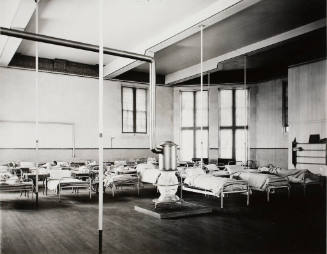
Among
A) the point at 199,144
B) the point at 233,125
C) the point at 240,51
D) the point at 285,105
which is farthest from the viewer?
the point at 199,144

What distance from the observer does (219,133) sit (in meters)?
15.5

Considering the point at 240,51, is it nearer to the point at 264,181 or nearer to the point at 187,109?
the point at 264,181

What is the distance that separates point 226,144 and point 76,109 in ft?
23.1

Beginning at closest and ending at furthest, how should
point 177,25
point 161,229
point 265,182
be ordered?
1. point 161,229
2. point 265,182
3. point 177,25

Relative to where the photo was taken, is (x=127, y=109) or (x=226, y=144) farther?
(x=226, y=144)

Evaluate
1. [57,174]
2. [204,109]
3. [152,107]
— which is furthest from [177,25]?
[204,109]

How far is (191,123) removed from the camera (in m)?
A: 15.7

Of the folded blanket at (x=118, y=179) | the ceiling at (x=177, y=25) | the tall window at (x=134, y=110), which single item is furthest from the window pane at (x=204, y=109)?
the folded blanket at (x=118, y=179)

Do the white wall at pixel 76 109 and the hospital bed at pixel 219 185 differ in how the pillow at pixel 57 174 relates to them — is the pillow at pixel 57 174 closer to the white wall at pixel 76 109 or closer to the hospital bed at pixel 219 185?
the hospital bed at pixel 219 185

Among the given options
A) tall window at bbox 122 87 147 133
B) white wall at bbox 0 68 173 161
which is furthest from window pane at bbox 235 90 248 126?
tall window at bbox 122 87 147 133

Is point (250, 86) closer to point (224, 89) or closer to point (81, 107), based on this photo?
point (224, 89)

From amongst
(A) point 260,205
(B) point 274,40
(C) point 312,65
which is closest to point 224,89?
(C) point 312,65

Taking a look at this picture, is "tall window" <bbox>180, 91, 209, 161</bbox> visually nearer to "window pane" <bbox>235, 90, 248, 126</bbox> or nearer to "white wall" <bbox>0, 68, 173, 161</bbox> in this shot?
"white wall" <bbox>0, 68, 173, 161</bbox>

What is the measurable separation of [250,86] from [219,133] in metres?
2.66
